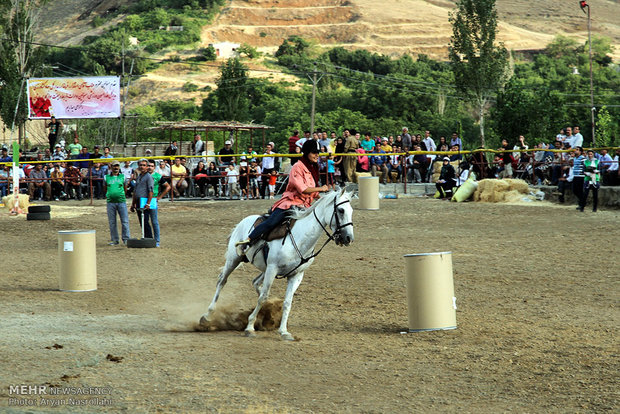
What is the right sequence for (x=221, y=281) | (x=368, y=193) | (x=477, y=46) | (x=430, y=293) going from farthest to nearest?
1. (x=477, y=46)
2. (x=368, y=193)
3. (x=221, y=281)
4. (x=430, y=293)

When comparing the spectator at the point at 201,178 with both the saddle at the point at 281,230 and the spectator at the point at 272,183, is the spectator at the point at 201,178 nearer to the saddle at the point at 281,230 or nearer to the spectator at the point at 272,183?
the spectator at the point at 272,183

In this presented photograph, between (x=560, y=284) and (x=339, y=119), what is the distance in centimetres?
7423

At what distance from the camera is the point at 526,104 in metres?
47.2

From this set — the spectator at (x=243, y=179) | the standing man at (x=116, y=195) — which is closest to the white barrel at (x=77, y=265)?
the standing man at (x=116, y=195)

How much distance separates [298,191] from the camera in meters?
10.6

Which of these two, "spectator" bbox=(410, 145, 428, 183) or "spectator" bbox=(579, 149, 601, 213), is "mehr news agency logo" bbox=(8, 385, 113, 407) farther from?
"spectator" bbox=(410, 145, 428, 183)

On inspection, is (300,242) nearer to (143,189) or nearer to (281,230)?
(281,230)

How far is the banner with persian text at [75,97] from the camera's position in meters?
47.3

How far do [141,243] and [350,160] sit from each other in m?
13.4

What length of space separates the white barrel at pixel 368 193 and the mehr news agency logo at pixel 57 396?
65.5ft

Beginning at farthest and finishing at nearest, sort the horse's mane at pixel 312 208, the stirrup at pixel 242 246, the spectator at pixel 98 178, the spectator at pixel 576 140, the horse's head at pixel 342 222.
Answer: the spectator at pixel 98 178 → the spectator at pixel 576 140 → the stirrup at pixel 242 246 → the horse's mane at pixel 312 208 → the horse's head at pixel 342 222

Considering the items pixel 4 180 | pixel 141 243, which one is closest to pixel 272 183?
pixel 4 180

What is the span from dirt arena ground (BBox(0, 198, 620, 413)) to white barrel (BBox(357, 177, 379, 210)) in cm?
656

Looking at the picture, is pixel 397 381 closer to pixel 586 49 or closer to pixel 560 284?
pixel 560 284
